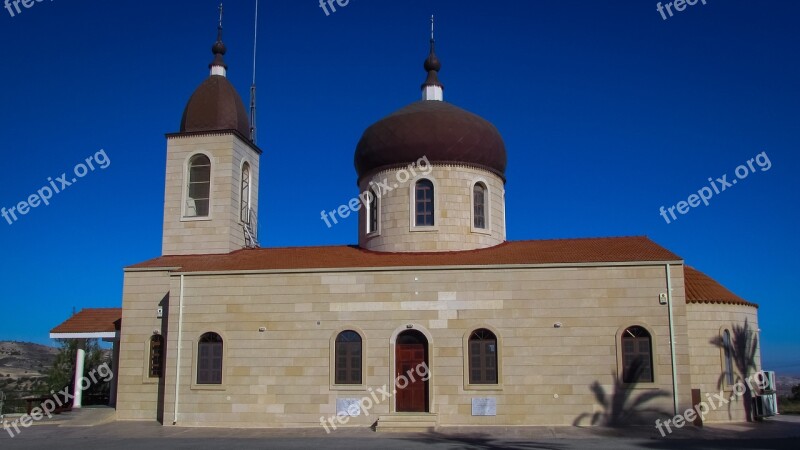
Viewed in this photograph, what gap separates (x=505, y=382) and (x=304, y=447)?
20.4 feet

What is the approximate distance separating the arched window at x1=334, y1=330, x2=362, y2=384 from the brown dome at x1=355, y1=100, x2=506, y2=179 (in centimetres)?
641

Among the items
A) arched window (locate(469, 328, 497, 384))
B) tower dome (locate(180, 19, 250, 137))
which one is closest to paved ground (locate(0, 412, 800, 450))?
arched window (locate(469, 328, 497, 384))

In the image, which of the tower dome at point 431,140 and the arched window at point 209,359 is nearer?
the arched window at point 209,359

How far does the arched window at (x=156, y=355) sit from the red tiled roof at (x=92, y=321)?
11.5 feet

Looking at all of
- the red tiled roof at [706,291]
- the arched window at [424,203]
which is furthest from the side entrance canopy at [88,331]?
the red tiled roof at [706,291]

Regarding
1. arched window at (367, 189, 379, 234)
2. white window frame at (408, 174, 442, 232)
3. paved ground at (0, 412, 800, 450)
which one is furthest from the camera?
arched window at (367, 189, 379, 234)

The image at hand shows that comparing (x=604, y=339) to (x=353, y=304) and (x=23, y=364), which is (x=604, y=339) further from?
(x=23, y=364)

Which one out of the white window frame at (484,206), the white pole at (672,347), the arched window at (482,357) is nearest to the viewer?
the white pole at (672,347)

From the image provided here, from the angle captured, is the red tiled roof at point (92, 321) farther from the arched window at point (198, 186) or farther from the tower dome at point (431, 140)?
the tower dome at point (431, 140)

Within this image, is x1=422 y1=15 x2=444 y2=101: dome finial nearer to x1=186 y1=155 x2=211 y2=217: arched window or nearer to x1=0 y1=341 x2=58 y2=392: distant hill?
x1=186 y1=155 x2=211 y2=217: arched window

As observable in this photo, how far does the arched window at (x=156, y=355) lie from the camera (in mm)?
21656

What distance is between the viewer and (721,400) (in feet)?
64.2

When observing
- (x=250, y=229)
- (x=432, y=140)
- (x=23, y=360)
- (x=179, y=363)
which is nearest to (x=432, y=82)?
(x=432, y=140)

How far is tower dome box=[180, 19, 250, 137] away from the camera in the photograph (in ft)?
81.4
